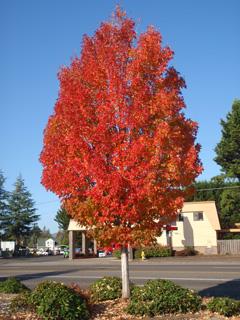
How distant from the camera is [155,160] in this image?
10867mm

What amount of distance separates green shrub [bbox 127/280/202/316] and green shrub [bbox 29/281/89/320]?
1.23 meters

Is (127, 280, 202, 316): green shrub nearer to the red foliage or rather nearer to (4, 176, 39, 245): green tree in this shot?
the red foliage

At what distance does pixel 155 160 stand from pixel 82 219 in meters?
2.36

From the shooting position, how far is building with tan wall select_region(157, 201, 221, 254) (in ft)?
169

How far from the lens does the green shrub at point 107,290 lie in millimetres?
12766

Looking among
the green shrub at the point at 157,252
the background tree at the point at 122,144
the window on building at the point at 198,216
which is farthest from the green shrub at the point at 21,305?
the window on building at the point at 198,216

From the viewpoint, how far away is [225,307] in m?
11.0

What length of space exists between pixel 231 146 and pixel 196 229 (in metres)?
10.7

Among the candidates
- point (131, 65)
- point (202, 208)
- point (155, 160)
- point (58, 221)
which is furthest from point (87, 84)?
point (58, 221)

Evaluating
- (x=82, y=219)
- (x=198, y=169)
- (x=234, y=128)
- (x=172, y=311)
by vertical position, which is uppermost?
(x=234, y=128)

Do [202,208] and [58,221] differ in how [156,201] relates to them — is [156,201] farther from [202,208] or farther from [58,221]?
[58,221]

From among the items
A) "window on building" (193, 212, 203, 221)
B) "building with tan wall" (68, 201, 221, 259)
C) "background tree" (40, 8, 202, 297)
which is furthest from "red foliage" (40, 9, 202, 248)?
"window on building" (193, 212, 203, 221)

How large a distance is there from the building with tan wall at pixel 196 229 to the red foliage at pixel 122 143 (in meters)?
40.5

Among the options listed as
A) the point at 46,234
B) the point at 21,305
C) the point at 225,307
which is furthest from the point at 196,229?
the point at 46,234
